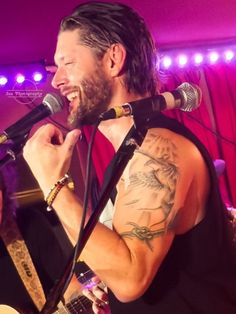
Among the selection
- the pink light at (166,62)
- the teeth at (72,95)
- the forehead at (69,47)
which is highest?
the forehead at (69,47)

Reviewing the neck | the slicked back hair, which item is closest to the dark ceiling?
the slicked back hair

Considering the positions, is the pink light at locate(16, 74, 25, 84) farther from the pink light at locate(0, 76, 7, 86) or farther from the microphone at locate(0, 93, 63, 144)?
the microphone at locate(0, 93, 63, 144)

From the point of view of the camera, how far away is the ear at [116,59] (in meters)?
1.60

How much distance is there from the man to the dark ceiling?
88.0 inches

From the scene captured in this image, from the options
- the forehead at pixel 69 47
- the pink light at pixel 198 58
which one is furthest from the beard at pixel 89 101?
the pink light at pixel 198 58

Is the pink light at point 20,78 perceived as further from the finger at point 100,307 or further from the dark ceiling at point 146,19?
the finger at point 100,307

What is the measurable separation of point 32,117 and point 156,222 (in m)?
0.46

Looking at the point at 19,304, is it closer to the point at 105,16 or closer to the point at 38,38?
the point at 105,16

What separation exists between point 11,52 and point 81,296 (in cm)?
289

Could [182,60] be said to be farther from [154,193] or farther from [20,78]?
[154,193]

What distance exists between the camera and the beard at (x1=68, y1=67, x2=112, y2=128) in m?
1.45

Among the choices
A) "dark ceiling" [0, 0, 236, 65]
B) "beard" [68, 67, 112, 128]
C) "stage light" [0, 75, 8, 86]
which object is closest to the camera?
"beard" [68, 67, 112, 128]

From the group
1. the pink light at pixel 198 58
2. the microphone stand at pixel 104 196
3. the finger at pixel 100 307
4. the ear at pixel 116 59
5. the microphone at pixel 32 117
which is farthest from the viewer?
the pink light at pixel 198 58

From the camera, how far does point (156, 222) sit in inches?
46.4
